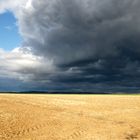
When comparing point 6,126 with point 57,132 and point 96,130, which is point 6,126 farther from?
point 96,130

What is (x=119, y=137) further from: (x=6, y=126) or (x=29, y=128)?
(x=6, y=126)

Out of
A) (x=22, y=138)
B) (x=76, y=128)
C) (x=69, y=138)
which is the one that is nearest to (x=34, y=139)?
(x=22, y=138)

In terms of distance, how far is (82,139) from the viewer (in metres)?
18.6

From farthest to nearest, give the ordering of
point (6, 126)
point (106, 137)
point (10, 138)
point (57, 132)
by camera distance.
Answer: point (6, 126)
point (57, 132)
point (106, 137)
point (10, 138)

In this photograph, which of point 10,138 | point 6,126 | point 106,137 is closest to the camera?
point 10,138

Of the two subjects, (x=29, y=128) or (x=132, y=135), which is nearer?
(x=132, y=135)

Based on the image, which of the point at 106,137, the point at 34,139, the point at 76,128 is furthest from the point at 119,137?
the point at 34,139

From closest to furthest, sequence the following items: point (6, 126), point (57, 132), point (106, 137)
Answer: point (106, 137), point (57, 132), point (6, 126)

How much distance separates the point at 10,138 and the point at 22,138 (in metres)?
0.85

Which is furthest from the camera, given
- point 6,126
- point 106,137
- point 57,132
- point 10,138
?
point 6,126

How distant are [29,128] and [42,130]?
1406 mm

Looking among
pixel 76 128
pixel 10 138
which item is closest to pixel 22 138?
pixel 10 138

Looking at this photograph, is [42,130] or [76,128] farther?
[76,128]

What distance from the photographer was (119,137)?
19.9 meters
